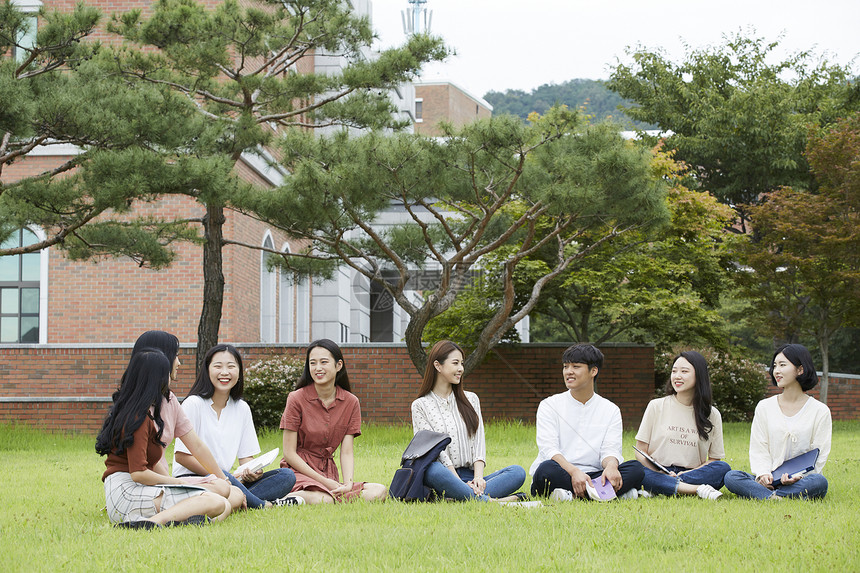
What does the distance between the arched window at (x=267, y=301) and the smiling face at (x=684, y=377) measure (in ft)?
45.1

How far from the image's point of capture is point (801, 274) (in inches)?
629

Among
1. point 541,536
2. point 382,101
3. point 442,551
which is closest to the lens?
point 442,551

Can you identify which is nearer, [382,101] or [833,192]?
[382,101]

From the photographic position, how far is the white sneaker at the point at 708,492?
240 inches

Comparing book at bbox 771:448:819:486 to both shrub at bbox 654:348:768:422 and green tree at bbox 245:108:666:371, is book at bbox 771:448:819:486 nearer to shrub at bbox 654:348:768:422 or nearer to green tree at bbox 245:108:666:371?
green tree at bbox 245:108:666:371

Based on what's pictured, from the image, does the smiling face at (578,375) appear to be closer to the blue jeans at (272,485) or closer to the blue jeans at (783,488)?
the blue jeans at (783,488)

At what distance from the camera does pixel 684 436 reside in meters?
6.55

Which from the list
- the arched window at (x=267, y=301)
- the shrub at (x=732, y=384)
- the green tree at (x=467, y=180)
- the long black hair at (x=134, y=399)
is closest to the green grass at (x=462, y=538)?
the long black hair at (x=134, y=399)

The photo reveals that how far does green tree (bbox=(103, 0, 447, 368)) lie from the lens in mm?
12227

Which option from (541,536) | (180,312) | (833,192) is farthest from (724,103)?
(541,536)

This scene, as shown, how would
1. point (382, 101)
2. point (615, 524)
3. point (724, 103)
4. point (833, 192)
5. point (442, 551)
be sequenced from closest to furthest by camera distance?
point (442, 551) < point (615, 524) < point (382, 101) < point (833, 192) < point (724, 103)

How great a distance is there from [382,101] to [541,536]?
9.78 metres

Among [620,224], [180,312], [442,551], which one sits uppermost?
[620,224]

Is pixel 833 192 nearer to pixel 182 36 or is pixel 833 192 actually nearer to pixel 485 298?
pixel 485 298
